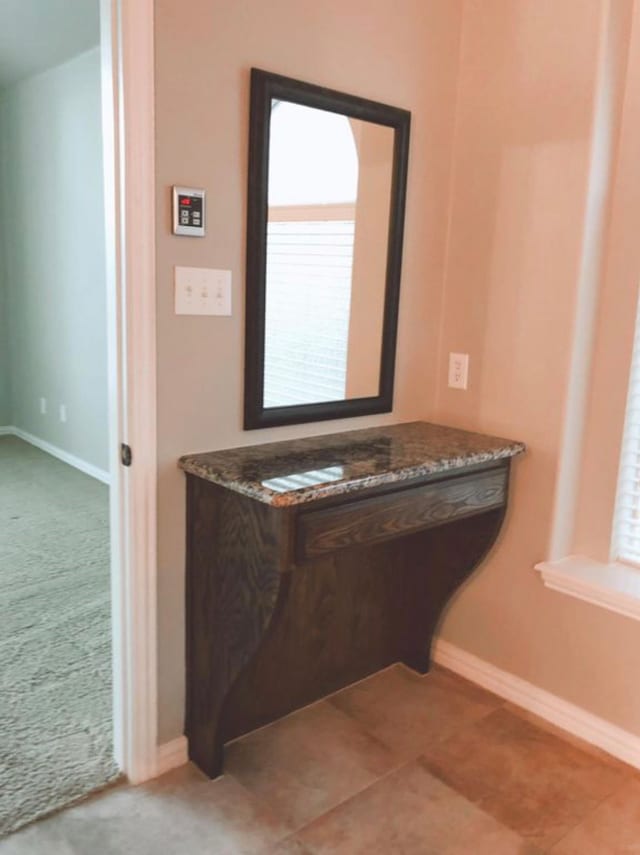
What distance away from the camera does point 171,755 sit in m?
1.97

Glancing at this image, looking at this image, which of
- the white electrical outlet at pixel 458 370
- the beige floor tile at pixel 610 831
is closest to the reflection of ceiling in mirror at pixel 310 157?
the white electrical outlet at pixel 458 370

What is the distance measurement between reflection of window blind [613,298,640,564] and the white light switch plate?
117 centimetres

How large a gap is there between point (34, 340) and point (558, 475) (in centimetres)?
396

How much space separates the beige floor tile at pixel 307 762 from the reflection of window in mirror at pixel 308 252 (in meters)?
0.99

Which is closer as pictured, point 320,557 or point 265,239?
point 320,557

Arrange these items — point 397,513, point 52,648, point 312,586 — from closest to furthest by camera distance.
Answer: point 397,513, point 312,586, point 52,648

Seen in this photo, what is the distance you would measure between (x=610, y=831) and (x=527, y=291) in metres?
1.48

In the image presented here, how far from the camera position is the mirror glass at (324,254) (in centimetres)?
192

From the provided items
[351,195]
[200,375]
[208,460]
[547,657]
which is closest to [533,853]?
[547,657]

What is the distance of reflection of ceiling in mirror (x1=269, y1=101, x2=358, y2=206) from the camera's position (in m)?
1.87

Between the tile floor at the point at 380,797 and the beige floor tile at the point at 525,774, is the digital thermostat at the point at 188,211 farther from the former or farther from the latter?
the beige floor tile at the point at 525,774

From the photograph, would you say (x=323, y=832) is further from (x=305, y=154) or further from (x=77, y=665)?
(x=305, y=154)

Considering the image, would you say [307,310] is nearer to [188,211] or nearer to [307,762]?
[188,211]

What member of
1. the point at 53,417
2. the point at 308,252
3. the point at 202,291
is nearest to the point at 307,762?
the point at 202,291
